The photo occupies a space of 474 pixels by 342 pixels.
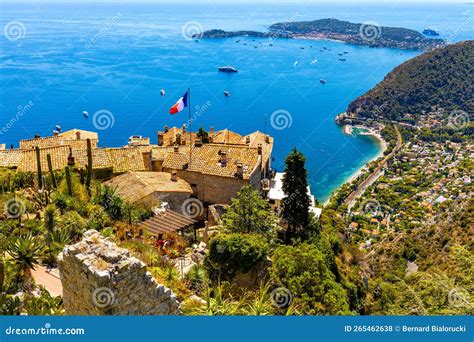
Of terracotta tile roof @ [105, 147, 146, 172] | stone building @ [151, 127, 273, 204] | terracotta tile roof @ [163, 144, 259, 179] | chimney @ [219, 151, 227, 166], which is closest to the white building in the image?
stone building @ [151, 127, 273, 204]

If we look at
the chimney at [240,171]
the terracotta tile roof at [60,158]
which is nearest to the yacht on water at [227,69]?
the terracotta tile roof at [60,158]

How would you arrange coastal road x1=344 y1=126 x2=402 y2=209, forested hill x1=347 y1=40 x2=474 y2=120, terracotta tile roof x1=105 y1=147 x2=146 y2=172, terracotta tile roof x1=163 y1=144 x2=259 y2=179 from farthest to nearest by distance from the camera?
forested hill x1=347 y1=40 x2=474 y2=120 < coastal road x1=344 y1=126 x2=402 y2=209 < terracotta tile roof x1=105 y1=147 x2=146 y2=172 < terracotta tile roof x1=163 y1=144 x2=259 y2=179

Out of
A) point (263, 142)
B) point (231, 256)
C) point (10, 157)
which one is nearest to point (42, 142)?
point (10, 157)

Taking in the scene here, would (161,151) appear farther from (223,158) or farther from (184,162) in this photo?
(223,158)

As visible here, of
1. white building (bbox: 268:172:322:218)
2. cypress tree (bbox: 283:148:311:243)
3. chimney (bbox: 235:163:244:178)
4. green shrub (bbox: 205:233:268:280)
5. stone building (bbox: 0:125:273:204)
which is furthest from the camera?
white building (bbox: 268:172:322:218)

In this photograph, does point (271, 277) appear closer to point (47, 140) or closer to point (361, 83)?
point (47, 140)

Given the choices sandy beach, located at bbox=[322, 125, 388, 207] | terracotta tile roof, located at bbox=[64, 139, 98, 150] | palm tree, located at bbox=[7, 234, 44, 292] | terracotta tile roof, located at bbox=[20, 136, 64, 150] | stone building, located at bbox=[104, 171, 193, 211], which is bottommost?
sandy beach, located at bbox=[322, 125, 388, 207]

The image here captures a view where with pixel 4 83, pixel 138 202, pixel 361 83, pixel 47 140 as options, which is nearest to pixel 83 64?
pixel 4 83

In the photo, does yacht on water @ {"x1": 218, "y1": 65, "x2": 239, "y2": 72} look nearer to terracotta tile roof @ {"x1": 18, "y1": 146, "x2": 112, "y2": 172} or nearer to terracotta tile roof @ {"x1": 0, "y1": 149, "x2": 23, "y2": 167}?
terracotta tile roof @ {"x1": 18, "y1": 146, "x2": 112, "y2": 172}
